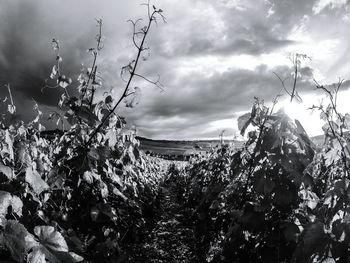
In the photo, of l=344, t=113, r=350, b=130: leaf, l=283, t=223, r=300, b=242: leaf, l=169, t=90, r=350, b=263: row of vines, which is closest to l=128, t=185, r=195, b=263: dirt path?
l=169, t=90, r=350, b=263: row of vines

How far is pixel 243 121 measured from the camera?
3.18 meters

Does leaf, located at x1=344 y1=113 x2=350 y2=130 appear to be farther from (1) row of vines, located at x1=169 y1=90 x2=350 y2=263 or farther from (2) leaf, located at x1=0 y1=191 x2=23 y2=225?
(2) leaf, located at x1=0 y1=191 x2=23 y2=225

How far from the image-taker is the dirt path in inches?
241

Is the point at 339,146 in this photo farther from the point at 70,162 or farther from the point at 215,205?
the point at 215,205

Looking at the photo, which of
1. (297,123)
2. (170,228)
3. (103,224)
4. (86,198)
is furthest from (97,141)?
(170,228)

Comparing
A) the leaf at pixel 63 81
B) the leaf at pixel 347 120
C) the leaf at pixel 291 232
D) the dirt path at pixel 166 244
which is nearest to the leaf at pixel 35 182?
the leaf at pixel 63 81

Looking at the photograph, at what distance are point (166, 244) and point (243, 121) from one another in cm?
475

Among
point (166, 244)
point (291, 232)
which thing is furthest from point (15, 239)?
point (166, 244)

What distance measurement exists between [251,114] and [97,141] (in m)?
1.75

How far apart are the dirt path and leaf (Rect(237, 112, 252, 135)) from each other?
2.97 metres

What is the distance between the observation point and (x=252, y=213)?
283cm

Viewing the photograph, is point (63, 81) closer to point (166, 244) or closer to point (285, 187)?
point (285, 187)

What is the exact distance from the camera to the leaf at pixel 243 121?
3.15 metres

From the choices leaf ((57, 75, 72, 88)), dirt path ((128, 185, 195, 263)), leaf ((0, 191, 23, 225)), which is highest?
leaf ((57, 75, 72, 88))
